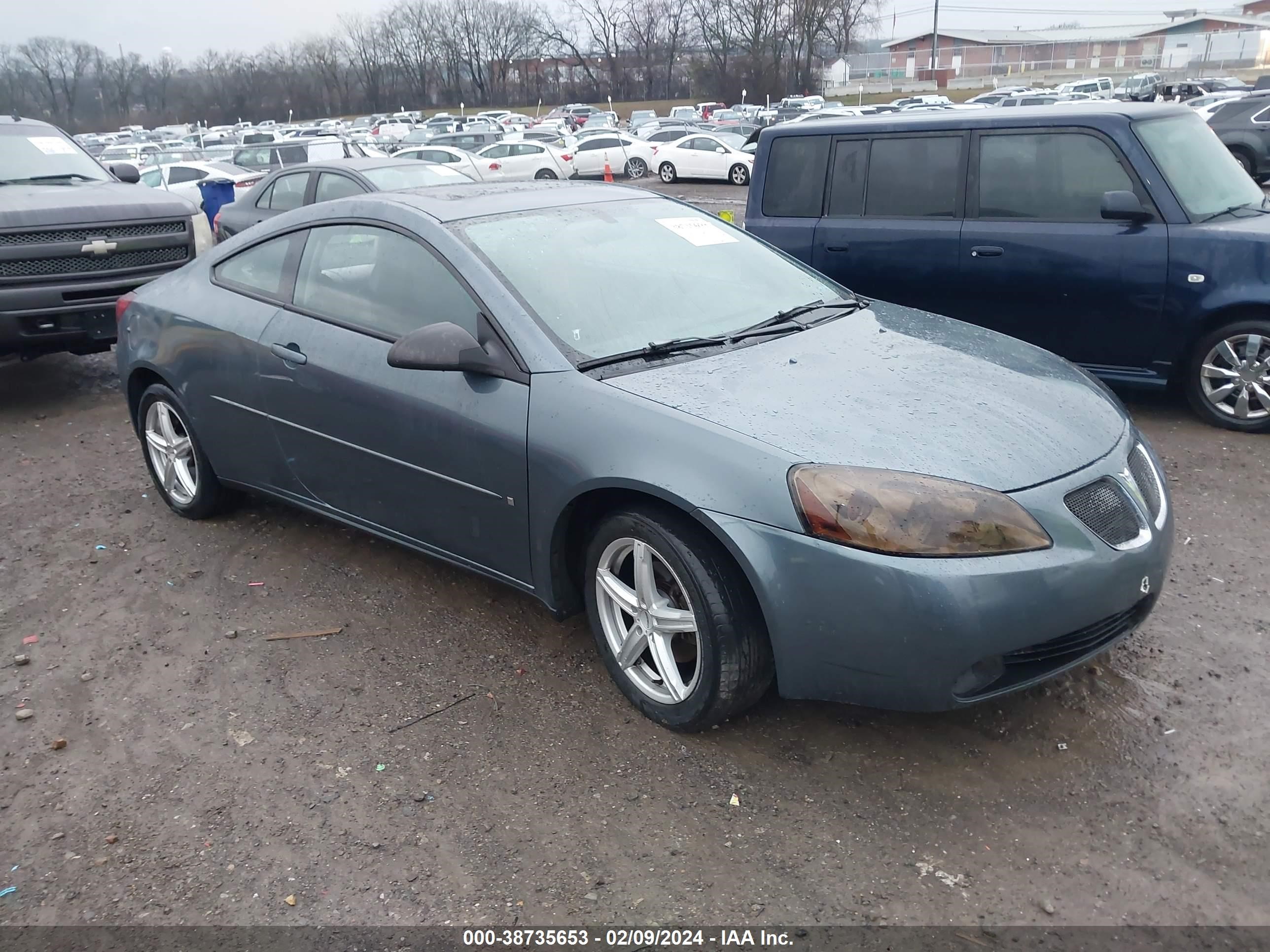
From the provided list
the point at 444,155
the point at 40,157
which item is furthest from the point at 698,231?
the point at 444,155

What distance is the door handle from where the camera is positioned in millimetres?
4004

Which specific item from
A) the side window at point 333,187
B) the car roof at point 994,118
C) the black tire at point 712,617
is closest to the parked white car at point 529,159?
the side window at point 333,187

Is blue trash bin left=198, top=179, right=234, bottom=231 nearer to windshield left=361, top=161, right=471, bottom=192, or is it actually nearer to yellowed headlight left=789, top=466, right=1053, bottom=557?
windshield left=361, top=161, right=471, bottom=192

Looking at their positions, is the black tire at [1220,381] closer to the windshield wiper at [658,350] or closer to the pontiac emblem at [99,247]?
the windshield wiper at [658,350]

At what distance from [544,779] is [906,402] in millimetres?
1581

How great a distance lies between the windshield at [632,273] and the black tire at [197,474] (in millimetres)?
1928

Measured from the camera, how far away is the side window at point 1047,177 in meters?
5.99

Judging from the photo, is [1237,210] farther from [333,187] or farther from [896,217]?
[333,187]

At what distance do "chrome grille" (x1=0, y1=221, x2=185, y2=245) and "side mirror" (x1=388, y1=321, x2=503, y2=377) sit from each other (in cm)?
510

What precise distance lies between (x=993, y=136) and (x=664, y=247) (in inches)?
131

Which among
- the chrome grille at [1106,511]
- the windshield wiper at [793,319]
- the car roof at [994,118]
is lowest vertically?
the chrome grille at [1106,511]

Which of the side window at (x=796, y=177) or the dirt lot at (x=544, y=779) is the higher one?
the side window at (x=796, y=177)

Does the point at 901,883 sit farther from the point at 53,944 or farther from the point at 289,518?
the point at 289,518

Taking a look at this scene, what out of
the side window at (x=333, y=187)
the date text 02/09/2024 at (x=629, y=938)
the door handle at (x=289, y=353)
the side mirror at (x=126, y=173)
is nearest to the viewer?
the date text 02/09/2024 at (x=629, y=938)
